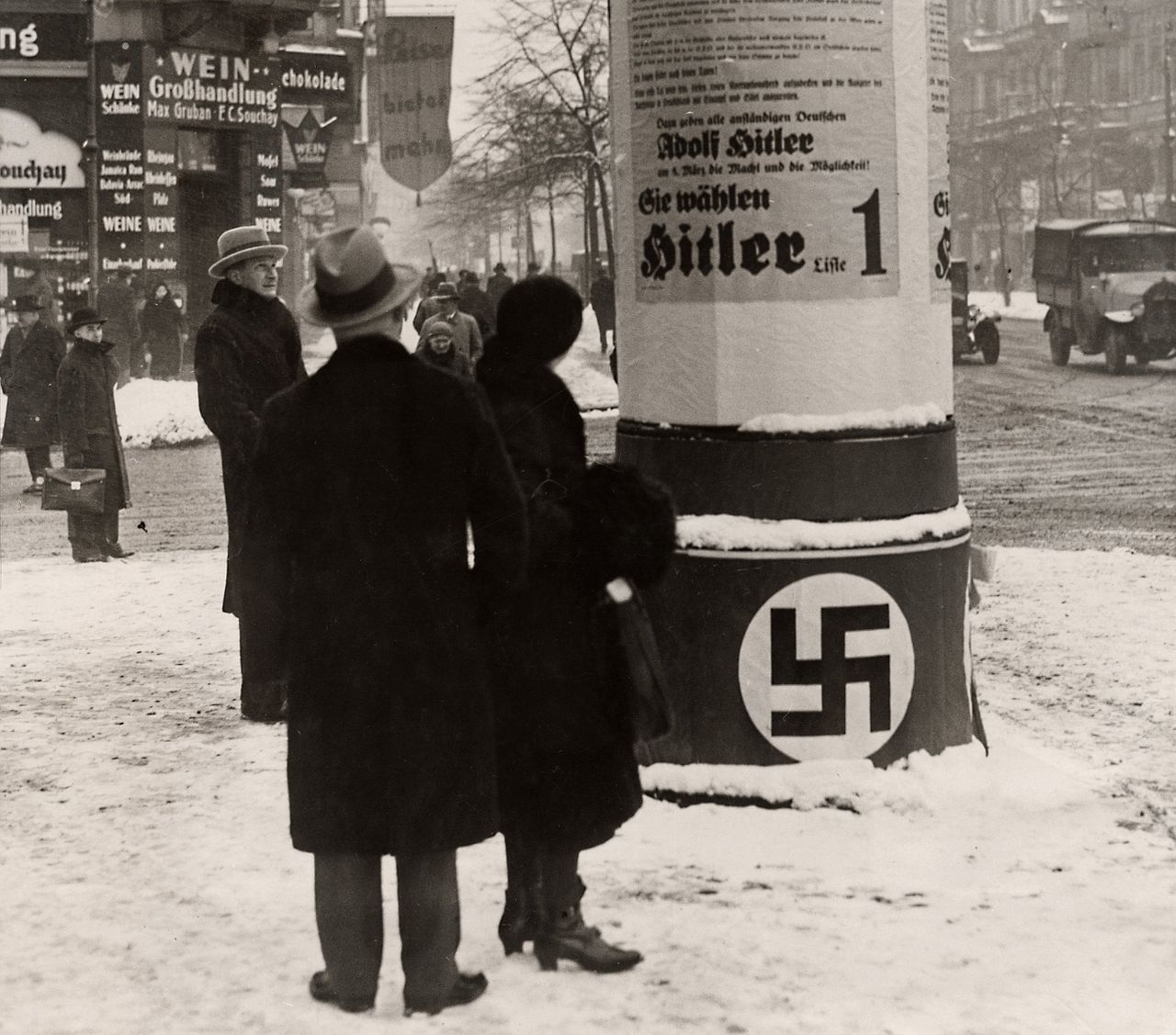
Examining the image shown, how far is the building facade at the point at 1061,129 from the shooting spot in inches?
2400

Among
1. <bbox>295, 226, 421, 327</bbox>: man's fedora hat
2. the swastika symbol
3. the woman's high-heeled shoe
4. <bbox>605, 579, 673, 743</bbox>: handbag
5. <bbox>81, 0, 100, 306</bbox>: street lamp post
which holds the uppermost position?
<bbox>81, 0, 100, 306</bbox>: street lamp post

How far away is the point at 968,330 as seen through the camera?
3209 centimetres

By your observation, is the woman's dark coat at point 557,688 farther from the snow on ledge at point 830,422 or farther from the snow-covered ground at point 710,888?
the snow on ledge at point 830,422

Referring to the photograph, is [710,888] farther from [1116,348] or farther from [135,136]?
[135,136]

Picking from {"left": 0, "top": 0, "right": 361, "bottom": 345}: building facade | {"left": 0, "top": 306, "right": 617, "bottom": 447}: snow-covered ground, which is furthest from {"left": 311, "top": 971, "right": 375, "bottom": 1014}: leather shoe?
{"left": 0, "top": 0, "right": 361, "bottom": 345}: building facade

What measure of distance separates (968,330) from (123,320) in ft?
43.4

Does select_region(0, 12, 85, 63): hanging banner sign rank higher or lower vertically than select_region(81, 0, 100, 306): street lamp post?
higher

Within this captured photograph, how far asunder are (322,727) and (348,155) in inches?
1681

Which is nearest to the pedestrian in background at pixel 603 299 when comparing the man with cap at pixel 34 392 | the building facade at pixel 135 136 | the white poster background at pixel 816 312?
the building facade at pixel 135 136

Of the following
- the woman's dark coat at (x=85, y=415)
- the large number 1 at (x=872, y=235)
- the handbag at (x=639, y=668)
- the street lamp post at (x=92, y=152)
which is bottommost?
the handbag at (x=639, y=668)

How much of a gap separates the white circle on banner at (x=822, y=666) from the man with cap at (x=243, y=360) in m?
2.19

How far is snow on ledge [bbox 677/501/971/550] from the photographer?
603cm

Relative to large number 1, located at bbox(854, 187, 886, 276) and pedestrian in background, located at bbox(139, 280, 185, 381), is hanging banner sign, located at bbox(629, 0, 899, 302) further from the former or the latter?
pedestrian in background, located at bbox(139, 280, 185, 381)

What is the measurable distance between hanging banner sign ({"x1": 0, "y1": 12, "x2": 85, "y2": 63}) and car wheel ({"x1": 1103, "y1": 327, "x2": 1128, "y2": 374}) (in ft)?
50.5
